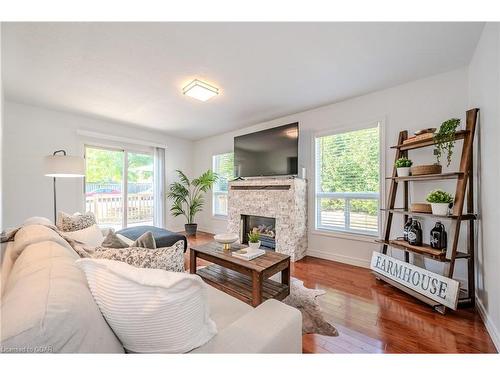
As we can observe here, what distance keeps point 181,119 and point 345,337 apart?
376 cm

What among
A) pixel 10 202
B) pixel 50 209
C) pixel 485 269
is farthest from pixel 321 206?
pixel 10 202

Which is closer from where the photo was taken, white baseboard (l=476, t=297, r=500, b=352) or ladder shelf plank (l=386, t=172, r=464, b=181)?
white baseboard (l=476, t=297, r=500, b=352)

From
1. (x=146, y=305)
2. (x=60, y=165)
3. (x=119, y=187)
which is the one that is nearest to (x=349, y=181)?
(x=146, y=305)

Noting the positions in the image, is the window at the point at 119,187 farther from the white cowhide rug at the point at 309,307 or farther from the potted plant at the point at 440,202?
the potted plant at the point at 440,202

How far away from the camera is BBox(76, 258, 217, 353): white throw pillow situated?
28.1 inches

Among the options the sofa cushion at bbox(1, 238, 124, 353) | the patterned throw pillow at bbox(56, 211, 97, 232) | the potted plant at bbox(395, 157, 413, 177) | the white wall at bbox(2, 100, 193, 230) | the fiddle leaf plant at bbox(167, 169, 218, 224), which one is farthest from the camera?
the fiddle leaf plant at bbox(167, 169, 218, 224)

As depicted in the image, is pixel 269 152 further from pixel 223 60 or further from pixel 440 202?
pixel 440 202

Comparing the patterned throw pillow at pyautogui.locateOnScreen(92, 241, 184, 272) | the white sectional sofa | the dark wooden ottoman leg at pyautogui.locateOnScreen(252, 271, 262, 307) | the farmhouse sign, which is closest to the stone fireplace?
the farmhouse sign

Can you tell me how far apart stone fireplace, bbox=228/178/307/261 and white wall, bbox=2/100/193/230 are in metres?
2.67

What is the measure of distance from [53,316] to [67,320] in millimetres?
36

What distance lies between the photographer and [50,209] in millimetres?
3385

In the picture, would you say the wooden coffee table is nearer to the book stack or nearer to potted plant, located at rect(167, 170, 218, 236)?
the book stack

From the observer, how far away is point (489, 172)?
1678mm

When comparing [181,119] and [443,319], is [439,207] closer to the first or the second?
[443,319]
